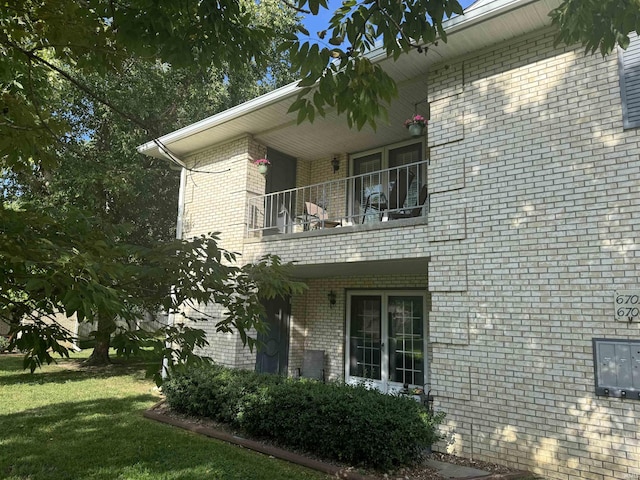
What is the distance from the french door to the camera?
8.86 m

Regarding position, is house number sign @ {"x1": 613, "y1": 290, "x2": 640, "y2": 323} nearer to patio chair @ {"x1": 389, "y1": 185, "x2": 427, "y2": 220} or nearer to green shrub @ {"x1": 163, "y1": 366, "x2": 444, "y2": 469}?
green shrub @ {"x1": 163, "y1": 366, "x2": 444, "y2": 469}

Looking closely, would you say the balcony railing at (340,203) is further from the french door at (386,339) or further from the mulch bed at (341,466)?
the mulch bed at (341,466)

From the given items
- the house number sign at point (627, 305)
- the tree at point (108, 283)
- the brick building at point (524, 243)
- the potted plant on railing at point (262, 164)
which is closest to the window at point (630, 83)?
the brick building at point (524, 243)

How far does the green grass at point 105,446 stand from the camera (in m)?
5.23

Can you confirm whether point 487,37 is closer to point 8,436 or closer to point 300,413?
point 300,413

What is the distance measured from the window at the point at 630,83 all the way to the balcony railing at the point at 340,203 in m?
3.74

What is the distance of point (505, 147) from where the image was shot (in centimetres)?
605

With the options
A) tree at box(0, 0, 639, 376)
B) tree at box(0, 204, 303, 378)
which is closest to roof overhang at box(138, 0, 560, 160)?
tree at box(0, 0, 639, 376)

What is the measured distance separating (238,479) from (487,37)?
21.1 ft

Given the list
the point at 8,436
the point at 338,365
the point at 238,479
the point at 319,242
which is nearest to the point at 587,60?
the point at 319,242

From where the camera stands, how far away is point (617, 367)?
194 inches

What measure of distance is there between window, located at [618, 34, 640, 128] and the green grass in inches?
219

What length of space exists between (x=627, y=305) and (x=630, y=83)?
8.53 feet

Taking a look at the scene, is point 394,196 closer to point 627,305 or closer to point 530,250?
point 530,250
